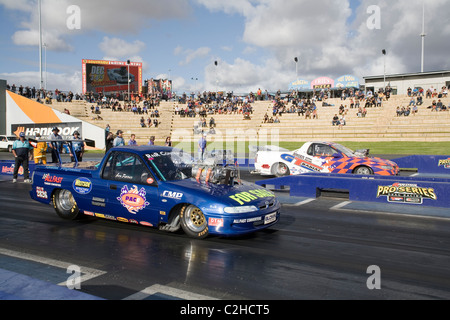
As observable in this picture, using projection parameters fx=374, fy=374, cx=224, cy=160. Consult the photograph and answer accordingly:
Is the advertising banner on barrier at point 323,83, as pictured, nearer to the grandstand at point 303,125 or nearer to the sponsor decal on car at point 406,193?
the grandstand at point 303,125

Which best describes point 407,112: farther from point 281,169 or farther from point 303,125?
point 281,169

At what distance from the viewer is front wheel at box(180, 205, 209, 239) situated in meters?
5.93

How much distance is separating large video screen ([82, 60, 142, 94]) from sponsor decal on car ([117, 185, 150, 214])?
5039 centimetres

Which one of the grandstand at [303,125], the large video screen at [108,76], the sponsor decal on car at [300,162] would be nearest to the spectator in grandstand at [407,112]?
the grandstand at [303,125]

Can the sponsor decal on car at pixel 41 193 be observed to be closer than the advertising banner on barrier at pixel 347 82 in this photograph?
Yes

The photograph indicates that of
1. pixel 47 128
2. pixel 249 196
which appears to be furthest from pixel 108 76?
pixel 249 196

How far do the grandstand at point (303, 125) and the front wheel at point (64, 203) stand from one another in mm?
24182

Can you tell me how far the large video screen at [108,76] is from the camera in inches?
2119

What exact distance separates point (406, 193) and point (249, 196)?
5047 millimetres

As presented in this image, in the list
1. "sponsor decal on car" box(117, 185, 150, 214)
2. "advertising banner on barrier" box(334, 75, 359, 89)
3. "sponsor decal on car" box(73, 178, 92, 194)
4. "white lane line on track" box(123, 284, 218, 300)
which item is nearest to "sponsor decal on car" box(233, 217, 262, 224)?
"sponsor decal on car" box(117, 185, 150, 214)

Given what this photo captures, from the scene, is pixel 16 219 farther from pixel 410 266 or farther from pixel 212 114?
pixel 212 114

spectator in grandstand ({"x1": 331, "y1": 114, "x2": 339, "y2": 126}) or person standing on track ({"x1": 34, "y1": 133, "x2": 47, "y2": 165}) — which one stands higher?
spectator in grandstand ({"x1": 331, "y1": 114, "x2": 339, "y2": 126})

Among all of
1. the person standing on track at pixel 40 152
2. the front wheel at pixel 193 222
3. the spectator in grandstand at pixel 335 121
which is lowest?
the front wheel at pixel 193 222

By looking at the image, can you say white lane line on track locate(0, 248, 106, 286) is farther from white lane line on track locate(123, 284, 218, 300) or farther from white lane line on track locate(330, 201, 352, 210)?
white lane line on track locate(330, 201, 352, 210)
